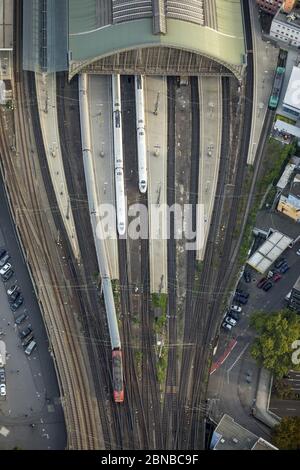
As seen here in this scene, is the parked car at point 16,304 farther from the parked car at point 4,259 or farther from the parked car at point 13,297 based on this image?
the parked car at point 4,259

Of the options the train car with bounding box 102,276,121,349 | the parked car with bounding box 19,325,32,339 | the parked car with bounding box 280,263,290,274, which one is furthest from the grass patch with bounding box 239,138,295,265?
the parked car with bounding box 19,325,32,339

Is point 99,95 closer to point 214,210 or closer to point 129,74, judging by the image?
point 129,74

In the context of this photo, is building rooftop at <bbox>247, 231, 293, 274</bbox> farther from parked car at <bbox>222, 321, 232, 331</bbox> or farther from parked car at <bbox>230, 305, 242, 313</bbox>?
parked car at <bbox>222, 321, 232, 331</bbox>

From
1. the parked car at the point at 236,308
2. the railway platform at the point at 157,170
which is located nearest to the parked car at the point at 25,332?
the railway platform at the point at 157,170

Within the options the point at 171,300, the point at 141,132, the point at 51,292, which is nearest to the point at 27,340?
the point at 51,292
